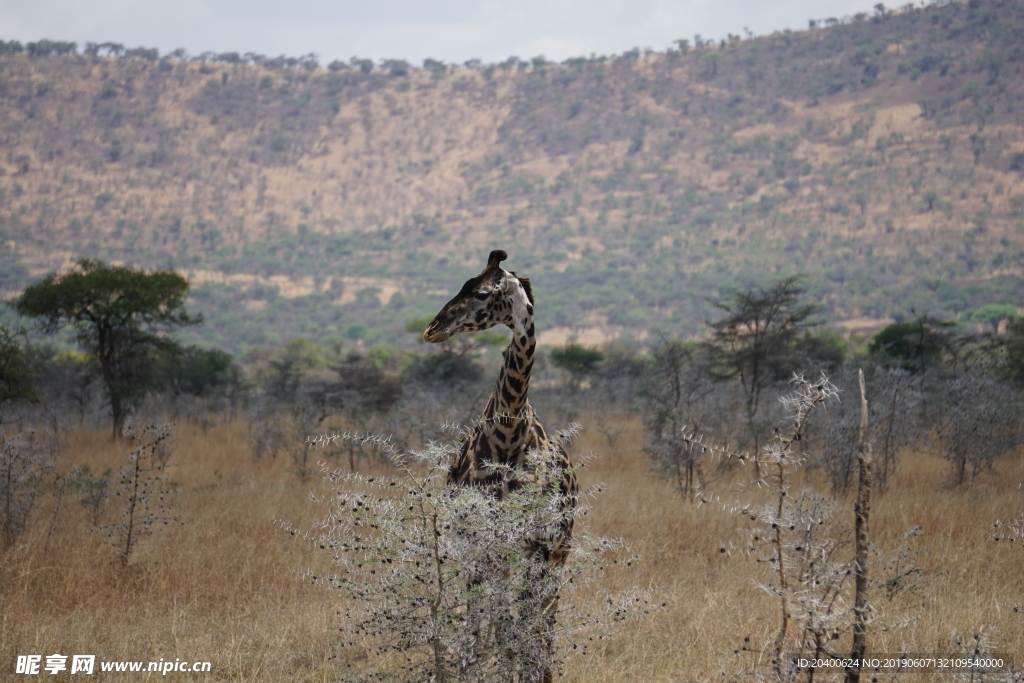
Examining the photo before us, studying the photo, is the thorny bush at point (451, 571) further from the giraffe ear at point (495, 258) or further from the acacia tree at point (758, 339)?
the acacia tree at point (758, 339)

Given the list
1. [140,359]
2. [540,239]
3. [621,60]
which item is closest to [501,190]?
[540,239]

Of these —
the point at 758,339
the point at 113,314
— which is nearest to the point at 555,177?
the point at 758,339

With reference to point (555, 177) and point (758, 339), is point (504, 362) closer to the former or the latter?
point (758, 339)

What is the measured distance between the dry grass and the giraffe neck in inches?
57.0

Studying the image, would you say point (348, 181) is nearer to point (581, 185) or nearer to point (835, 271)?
point (581, 185)

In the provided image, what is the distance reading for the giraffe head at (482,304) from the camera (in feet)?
13.6

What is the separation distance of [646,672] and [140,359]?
38.7 feet

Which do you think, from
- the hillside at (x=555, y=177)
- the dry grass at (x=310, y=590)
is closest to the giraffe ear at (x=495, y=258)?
the dry grass at (x=310, y=590)

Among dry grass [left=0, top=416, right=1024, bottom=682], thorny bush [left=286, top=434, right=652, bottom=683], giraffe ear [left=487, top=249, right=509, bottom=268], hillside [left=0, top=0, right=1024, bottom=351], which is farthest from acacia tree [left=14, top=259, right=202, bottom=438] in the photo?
hillside [left=0, top=0, right=1024, bottom=351]

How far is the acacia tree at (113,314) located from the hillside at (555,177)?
45773 millimetres

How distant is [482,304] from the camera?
14.0 ft

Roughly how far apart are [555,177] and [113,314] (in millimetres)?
102326

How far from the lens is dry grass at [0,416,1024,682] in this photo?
4.67 m

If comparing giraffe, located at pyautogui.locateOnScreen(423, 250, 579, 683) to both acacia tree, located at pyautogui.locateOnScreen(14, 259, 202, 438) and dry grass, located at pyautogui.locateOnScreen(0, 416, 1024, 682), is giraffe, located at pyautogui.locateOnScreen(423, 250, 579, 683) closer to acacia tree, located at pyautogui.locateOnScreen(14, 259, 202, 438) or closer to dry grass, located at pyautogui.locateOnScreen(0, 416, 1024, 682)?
dry grass, located at pyautogui.locateOnScreen(0, 416, 1024, 682)
